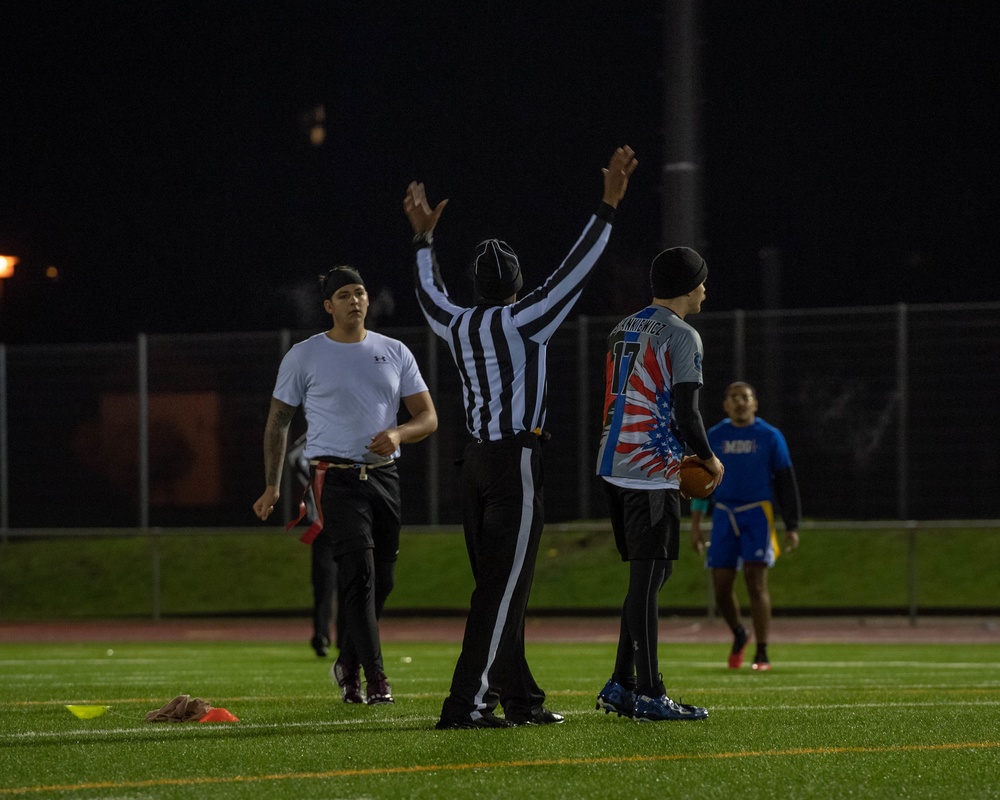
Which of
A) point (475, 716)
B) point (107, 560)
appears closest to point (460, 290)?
point (107, 560)

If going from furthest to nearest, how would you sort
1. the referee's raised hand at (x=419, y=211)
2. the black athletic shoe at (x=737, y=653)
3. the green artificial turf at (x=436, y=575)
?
the green artificial turf at (x=436, y=575), the black athletic shoe at (x=737, y=653), the referee's raised hand at (x=419, y=211)

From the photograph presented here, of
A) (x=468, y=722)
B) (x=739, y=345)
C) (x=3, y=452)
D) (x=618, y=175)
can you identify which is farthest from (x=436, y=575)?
(x=618, y=175)

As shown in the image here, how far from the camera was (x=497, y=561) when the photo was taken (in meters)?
6.54

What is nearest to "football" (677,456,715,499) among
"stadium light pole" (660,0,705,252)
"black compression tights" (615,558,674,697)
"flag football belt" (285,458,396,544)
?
"black compression tights" (615,558,674,697)

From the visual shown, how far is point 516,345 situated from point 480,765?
1829 mm

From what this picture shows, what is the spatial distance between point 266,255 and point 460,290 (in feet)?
16.5

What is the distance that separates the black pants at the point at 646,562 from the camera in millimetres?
6711

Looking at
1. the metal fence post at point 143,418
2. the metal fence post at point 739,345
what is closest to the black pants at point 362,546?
the metal fence post at point 739,345

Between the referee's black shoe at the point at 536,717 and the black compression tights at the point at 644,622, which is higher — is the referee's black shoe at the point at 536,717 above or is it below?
below

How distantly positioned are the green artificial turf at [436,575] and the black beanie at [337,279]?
1302cm

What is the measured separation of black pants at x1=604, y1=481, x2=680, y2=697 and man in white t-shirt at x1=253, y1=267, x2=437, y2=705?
1298 mm

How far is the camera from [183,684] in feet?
31.2

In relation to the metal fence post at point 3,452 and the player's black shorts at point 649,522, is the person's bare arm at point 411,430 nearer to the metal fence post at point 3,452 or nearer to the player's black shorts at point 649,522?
the player's black shorts at point 649,522

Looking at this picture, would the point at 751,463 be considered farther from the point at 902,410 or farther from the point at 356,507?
the point at 902,410
